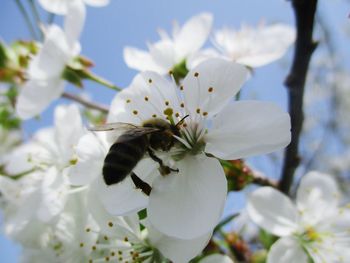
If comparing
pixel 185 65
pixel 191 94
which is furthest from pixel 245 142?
pixel 185 65

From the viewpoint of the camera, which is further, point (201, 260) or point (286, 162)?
point (286, 162)

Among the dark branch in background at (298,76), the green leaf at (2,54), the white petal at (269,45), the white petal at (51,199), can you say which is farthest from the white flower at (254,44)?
the green leaf at (2,54)

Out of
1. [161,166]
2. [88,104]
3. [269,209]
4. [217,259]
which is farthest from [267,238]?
[88,104]

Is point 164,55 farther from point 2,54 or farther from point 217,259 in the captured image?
point 2,54

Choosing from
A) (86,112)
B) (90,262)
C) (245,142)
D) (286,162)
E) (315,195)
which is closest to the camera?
(245,142)

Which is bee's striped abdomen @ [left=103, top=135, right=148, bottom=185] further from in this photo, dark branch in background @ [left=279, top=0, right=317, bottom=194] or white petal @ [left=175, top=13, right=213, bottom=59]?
white petal @ [left=175, top=13, right=213, bottom=59]

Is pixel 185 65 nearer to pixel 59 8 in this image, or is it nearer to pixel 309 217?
pixel 59 8
